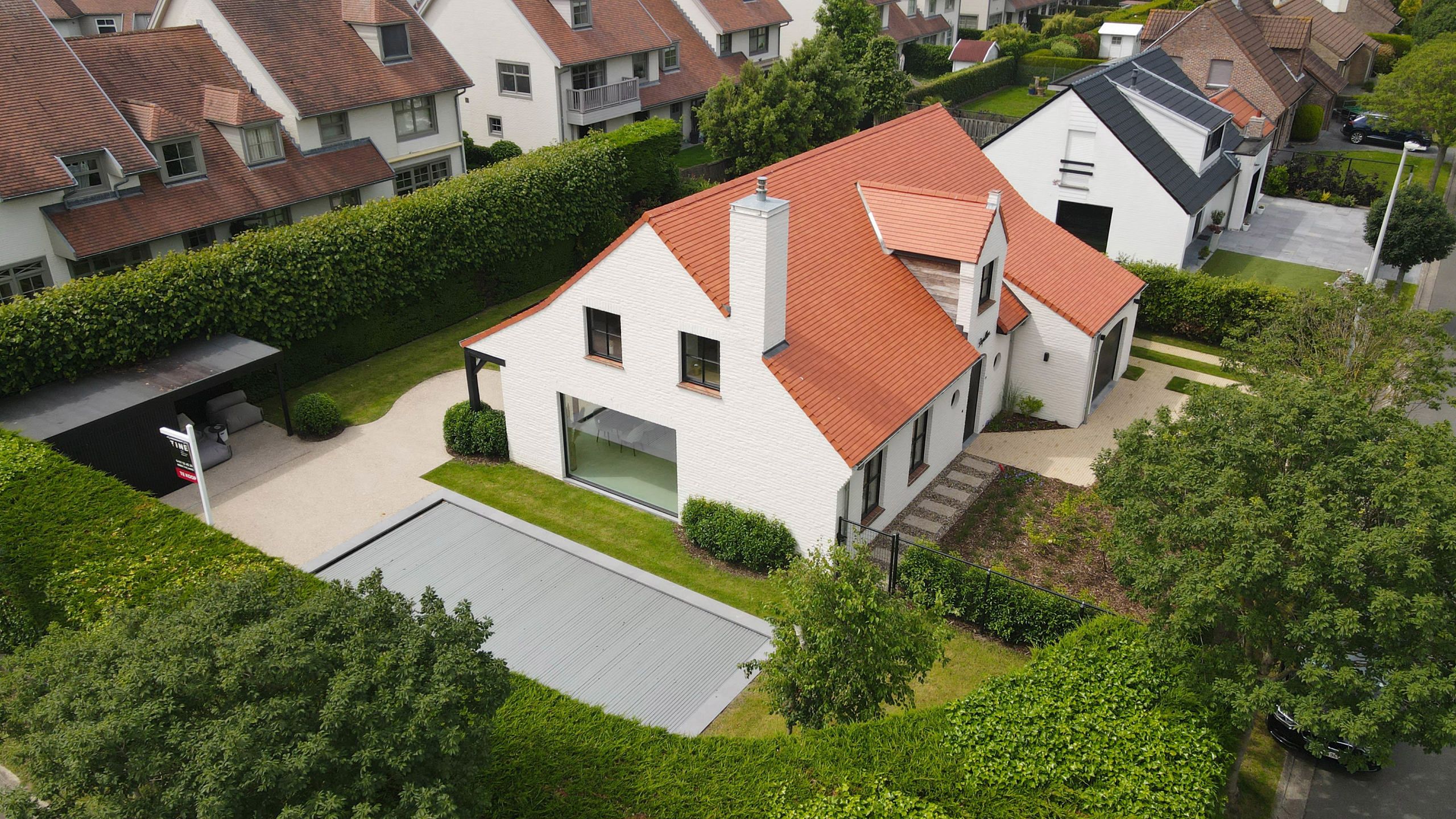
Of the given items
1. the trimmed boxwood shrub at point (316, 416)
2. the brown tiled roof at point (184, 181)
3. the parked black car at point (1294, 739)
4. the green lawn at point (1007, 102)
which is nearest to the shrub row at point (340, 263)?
the brown tiled roof at point (184, 181)

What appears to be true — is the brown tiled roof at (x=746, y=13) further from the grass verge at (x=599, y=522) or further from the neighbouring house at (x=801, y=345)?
the grass verge at (x=599, y=522)

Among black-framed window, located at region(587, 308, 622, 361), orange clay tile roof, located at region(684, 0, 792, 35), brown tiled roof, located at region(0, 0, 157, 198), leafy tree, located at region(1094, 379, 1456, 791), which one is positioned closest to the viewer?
leafy tree, located at region(1094, 379, 1456, 791)

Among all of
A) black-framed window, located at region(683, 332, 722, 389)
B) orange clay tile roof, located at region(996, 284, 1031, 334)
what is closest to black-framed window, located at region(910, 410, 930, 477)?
Result: orange clay tile roof, located at region(996, 284, 1031, 334)

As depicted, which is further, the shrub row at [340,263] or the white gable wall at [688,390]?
the shrub row at [340,263]

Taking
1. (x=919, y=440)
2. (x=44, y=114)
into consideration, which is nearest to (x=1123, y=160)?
(x=919, y=440)

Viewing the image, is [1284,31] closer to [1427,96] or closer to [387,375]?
[1427,96]

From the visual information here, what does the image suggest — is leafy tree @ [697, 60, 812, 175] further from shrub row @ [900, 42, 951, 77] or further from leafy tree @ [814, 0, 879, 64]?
shrub row @ [900, 42, 951, 77]

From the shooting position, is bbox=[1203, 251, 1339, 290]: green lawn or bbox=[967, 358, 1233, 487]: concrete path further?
bbox=[1203, 251, 1339, 290]: green lawn
